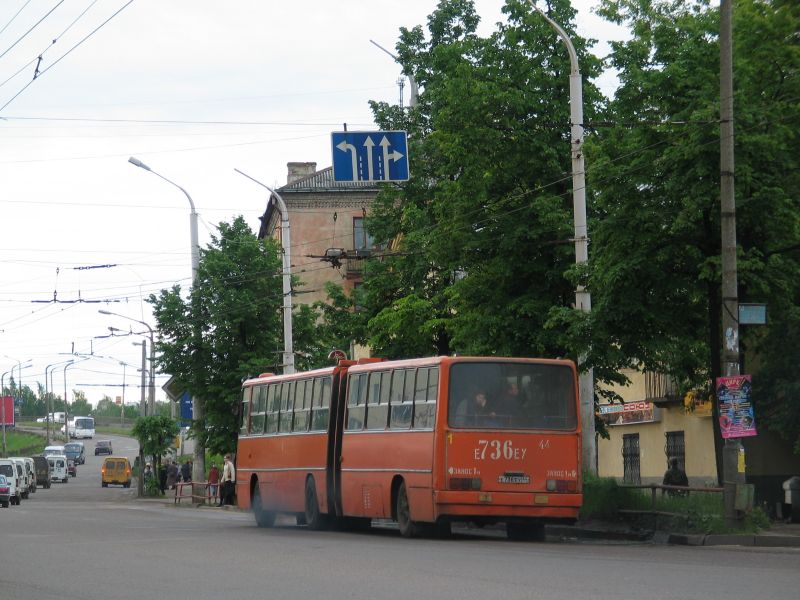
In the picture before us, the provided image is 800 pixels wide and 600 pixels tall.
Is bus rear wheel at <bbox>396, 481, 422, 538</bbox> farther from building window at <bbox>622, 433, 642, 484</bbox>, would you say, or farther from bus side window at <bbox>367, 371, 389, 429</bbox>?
building window at <bbox>622, 433, 642, 484</bbox>

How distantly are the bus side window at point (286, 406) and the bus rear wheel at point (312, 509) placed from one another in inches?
71.0

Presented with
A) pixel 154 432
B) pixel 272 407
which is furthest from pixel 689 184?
pixel 154 432

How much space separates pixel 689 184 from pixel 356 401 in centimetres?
712

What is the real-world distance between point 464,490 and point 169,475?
55.8 m

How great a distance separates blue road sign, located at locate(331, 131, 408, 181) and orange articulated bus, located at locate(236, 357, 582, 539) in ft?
15.8

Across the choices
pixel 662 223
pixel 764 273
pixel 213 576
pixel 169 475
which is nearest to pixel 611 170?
pixel 662 223

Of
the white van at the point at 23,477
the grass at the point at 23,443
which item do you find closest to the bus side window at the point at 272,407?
the white van at the point at 23,477

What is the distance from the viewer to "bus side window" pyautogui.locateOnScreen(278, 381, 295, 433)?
30203 millimetres

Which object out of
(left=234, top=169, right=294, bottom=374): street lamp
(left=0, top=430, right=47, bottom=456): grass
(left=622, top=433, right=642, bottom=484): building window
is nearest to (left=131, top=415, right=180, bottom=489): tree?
(left=234, top=169, right=294, bottom=374): street lamp

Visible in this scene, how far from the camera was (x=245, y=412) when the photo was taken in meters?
33.3

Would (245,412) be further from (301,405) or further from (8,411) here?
(8,411)

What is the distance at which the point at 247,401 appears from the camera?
33312mm

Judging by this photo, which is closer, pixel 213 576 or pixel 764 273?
pixel 213 576

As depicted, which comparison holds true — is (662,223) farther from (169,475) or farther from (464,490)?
(169,475)
